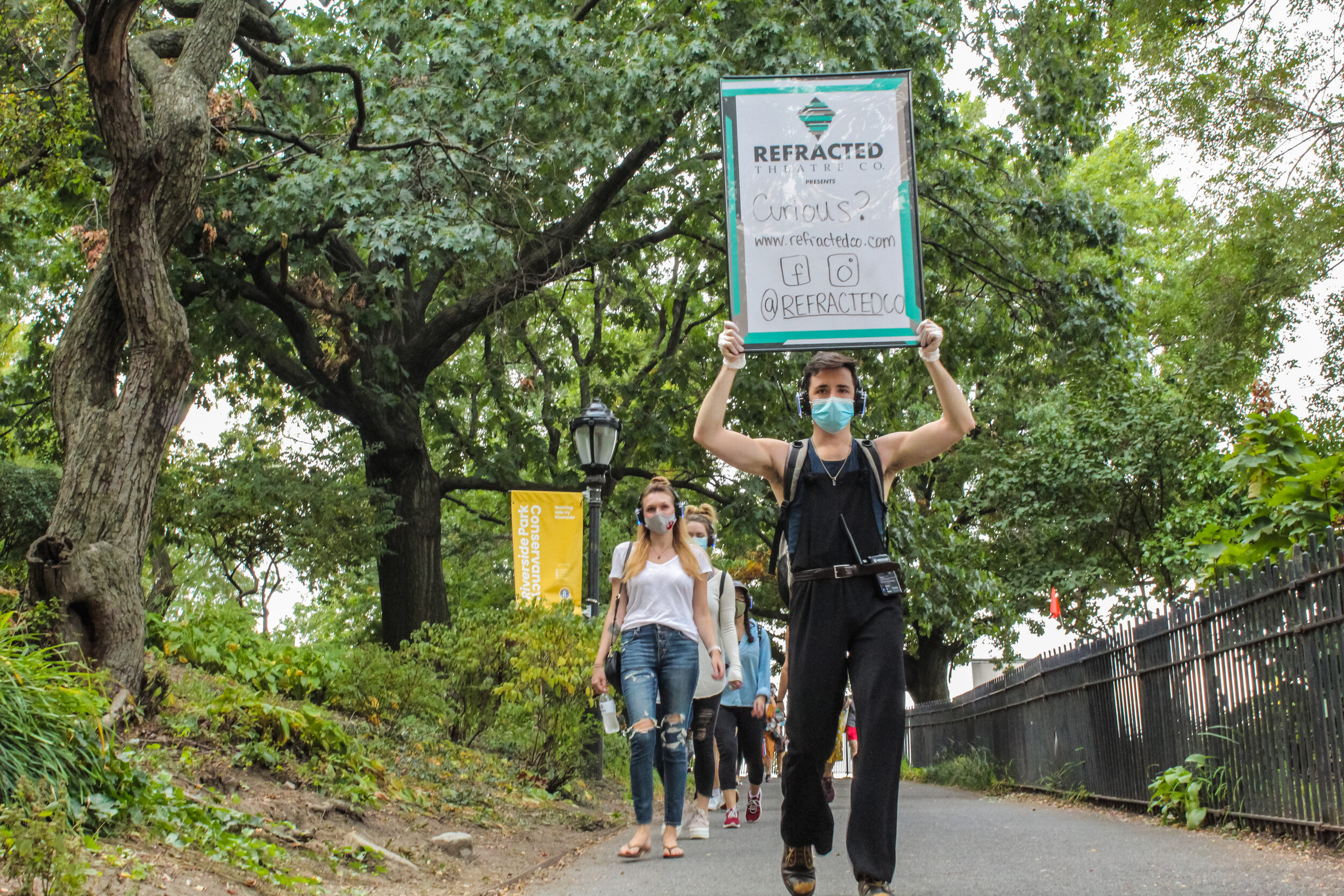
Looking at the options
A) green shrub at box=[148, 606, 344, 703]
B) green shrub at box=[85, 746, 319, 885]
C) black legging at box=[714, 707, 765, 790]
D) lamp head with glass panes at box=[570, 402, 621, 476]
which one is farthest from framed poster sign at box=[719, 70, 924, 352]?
lamp head with glass panes at box=[570, 402, 621, 476]

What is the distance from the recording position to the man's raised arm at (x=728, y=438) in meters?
4.42

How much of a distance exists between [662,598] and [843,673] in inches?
106

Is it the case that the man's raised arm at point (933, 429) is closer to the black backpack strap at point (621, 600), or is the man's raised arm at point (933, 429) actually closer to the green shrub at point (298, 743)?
the black backpack strap at point (621, 600)

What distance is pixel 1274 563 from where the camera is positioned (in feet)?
22.4

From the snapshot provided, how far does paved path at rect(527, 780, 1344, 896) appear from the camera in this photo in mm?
5215

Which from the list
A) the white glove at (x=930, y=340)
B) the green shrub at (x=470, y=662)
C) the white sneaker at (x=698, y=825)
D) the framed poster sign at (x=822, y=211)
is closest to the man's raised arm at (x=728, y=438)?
the white glove at (x=930, y=340)

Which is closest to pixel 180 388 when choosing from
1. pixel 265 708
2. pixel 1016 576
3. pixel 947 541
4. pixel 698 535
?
pixel 265 708

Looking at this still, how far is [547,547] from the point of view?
15.8 m

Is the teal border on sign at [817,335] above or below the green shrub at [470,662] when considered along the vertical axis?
above

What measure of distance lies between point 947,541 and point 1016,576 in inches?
201

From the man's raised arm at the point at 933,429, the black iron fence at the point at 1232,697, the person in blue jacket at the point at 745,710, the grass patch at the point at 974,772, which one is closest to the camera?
the man's raised arm at the point at 933,429

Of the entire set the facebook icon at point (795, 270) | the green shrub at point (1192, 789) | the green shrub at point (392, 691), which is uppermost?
the facebook icon at point (795, 270)

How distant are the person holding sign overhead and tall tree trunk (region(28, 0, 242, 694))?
4487mm

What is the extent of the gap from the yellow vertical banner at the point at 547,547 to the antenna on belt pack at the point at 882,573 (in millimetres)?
11658
